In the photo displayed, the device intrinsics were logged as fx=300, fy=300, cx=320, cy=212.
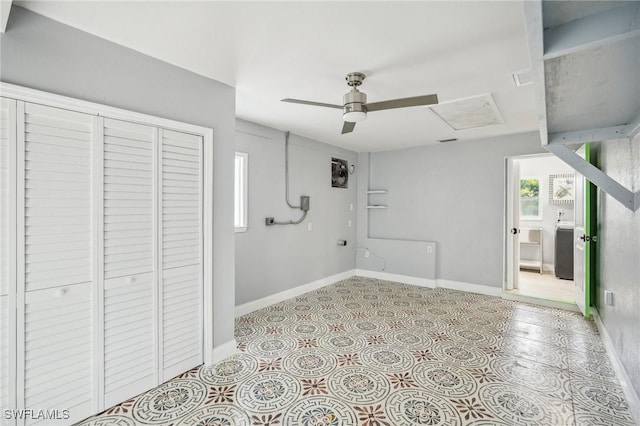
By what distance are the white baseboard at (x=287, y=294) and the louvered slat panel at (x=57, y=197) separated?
6.57 ft

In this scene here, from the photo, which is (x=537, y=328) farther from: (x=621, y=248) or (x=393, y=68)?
(x=393, y=68)

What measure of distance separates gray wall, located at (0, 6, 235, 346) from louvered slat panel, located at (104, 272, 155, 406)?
53 cm

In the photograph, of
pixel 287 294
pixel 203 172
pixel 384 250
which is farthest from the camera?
pixel 384 250

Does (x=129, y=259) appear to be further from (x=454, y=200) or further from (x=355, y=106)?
(x=454, y=200)

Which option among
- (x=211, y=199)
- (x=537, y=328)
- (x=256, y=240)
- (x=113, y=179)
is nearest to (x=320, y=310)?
(x=256, y=240)

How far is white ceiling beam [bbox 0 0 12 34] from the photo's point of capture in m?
1.34

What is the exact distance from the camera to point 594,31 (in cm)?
102

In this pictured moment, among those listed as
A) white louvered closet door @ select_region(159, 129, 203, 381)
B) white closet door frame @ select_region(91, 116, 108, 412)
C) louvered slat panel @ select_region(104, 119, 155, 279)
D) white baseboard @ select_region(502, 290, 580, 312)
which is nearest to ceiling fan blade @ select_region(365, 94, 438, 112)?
white louvered closet door @ select_region(159, 129, 203, 381)

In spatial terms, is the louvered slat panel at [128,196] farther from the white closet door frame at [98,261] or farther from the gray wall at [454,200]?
the gray wall at [454,200]

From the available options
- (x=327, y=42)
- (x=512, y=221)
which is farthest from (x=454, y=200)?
(x=327, y=42)

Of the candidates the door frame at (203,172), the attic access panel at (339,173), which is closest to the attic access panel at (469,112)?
the attic access panel at (339,173)

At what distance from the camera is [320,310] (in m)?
3.74

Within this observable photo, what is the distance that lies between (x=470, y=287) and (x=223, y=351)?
12.2 ft

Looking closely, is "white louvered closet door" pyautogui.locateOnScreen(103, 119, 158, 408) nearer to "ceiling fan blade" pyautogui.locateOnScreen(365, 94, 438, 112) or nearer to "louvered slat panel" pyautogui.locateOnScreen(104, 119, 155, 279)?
"louvered slat panel" pyautogui.locateOnScreen(104, 119, 155, 279)
